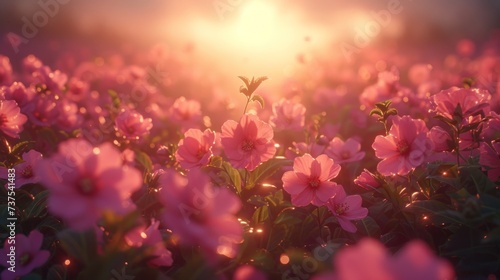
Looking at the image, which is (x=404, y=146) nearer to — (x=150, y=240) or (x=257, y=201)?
(x=257, y=201)

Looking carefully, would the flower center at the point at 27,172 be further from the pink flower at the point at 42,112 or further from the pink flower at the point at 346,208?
the pink flower at the point at 346,208

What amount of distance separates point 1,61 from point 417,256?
11.6ft

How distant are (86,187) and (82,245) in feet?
0.77

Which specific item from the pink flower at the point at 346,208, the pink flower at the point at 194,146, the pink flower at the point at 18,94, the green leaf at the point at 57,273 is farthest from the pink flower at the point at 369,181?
the pink flower at the point at 18,94

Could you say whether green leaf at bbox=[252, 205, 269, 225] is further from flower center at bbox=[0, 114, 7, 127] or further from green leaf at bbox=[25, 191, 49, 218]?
flower center at bbox=[0, 114, 7, 127]

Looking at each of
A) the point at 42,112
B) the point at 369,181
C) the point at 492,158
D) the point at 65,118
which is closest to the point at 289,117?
the point at 369,181

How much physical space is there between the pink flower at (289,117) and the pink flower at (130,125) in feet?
3.23

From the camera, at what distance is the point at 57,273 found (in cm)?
167

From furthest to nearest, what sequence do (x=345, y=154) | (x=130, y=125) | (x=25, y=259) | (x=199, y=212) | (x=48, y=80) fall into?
(x=48, y=80) → (x=130, y=125) → (x=345, y=154) → (x=25, y=259) → (x=199, y=212)

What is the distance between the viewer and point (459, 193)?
1.60 metres

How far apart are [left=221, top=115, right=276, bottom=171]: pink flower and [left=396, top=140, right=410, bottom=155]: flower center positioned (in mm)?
584

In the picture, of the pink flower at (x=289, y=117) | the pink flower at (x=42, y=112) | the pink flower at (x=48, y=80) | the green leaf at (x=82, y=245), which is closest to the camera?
the green leaf at (x=82, y=245)

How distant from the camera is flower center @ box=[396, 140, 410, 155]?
1923 millimetres

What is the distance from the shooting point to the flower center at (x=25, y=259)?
1616mm
